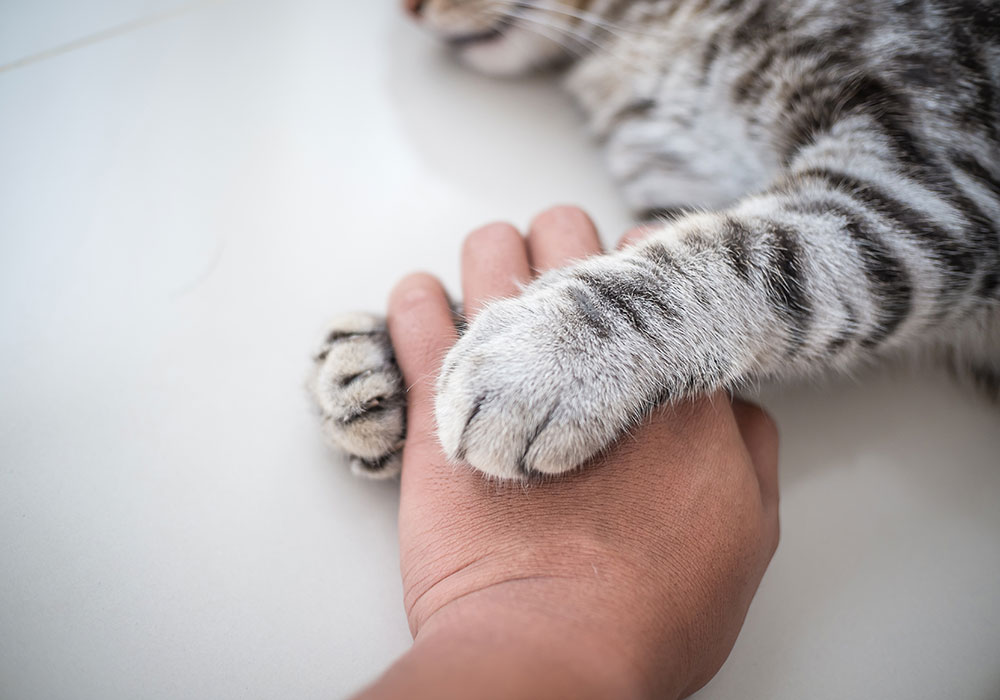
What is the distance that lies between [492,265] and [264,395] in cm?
35

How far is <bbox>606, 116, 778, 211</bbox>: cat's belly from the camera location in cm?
91

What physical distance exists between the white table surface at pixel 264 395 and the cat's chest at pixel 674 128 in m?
0.07

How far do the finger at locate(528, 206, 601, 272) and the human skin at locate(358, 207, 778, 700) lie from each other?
3.7 inches

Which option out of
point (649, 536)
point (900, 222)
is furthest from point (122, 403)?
point (900, 222)

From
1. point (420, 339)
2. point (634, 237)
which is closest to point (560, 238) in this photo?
point (634, 237)

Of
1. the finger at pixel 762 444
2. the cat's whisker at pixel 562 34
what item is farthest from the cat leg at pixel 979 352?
the cat's whisker at pixel 562 34

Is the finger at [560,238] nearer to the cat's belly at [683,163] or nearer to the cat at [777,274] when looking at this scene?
the cat at [777,274]

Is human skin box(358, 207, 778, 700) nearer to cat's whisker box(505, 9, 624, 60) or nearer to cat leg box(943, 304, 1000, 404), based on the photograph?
cat leg box(943, 304, 1000, 404)

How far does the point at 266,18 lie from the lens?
1192 mm

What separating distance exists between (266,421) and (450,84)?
710 millimetres

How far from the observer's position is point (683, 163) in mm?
986

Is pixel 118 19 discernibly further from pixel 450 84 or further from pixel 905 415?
A: pixel 905 415

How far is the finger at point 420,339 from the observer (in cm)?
69

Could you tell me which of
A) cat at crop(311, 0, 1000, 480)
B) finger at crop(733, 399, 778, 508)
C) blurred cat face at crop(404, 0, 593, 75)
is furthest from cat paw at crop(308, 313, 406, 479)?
blurred cat face at crop(404, 0, 593, 75)
